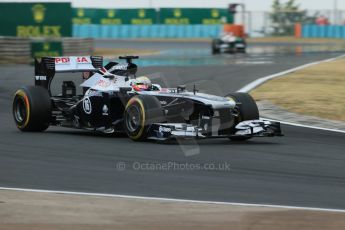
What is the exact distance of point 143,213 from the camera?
720cm

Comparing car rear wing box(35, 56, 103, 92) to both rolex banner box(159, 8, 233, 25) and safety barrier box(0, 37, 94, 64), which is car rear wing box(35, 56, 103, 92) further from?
rolex banner box(159, 8, 233, 25)

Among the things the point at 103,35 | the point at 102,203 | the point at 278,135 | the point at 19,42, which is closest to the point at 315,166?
the point at 278,135

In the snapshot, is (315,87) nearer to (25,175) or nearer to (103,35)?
(25,175)

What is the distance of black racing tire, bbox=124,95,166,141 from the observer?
1130 cm

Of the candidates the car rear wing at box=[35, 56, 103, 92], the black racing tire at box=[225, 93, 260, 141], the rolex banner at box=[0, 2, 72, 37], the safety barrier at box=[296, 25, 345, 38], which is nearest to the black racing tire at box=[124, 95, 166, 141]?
the black racing tire at box=[225, 93, 260, 141]

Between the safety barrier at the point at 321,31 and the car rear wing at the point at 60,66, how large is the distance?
56794 millimetres

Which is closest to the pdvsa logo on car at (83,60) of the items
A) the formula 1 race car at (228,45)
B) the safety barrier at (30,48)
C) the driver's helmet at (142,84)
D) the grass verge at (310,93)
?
the driver's helmet at (142,84)

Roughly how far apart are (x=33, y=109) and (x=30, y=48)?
21.1m

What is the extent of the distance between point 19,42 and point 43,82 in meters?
19.2

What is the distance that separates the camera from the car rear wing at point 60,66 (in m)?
13.5

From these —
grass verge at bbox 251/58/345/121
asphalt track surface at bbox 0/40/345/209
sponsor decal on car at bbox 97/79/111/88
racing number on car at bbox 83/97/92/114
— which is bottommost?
grass verge at bbox 251/58/345/121

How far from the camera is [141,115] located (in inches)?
446

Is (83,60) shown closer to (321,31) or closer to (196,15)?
(196,15)

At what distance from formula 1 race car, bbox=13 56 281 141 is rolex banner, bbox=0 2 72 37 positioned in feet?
71.0
